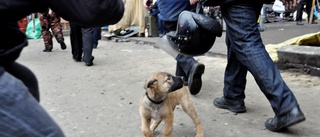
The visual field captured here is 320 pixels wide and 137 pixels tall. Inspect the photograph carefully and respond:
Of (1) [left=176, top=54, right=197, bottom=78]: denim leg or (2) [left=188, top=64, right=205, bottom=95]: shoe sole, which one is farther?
(1) [left=176, top=54, right=197, bottom=78]: denim leg

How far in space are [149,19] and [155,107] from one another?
921 centimetres

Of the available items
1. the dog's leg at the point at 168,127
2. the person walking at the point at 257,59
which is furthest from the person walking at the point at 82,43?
the dog's leg at the point at 168,127

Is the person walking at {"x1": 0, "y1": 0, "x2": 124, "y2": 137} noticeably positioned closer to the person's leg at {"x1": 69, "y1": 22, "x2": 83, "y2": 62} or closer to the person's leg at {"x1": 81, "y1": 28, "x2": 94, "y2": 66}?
the person's leg at {"x1": 81, "y1": 28, "x2": 94, "y2": 66}

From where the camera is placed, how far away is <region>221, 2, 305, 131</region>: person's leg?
3.06 m

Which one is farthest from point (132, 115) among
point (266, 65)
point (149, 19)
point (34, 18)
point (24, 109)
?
point (34, 18)

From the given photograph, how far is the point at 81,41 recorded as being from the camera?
24.5 feet

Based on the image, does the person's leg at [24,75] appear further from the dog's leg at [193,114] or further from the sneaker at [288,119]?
the sneaker at [288,119]

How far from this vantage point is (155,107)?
3090mm

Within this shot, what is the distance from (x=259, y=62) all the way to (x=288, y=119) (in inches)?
19.7

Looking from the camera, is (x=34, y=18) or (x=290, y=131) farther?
(x=34, y=18)

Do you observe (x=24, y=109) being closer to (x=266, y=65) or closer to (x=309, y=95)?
(x=266, y=65)

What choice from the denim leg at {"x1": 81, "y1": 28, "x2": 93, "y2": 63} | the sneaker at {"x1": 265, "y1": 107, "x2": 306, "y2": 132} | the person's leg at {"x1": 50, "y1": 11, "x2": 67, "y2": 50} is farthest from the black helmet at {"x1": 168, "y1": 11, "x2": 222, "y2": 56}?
the person's leg at {"x1": 50, "y1": 11, "x2": 67, "y2": 50}

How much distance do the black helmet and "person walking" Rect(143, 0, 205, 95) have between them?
2.07 feet

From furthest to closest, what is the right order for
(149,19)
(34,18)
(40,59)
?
(34,18) → (149,19) → (40,59)
